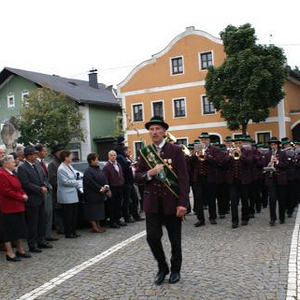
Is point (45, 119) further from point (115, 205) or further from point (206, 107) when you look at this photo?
point (115, 205)

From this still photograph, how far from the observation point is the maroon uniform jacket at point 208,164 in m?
10.8

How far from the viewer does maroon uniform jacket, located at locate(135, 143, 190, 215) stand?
6.02m

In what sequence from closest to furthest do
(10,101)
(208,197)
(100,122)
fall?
(208,197) < (100,122) < (10,101)

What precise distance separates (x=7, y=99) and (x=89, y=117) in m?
9.18

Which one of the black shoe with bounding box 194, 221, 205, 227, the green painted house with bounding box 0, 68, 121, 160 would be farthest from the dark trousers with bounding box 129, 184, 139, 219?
the green painted house with bounding box 0, 68, 121, 160

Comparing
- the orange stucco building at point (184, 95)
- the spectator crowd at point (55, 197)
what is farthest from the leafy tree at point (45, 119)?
the spectator crowd at point (55, 197)

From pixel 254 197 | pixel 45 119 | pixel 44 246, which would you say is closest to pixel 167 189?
pixel 44 246

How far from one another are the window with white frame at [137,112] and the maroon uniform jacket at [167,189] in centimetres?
3244

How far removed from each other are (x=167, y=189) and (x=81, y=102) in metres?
35.8

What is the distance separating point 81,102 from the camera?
41.1m

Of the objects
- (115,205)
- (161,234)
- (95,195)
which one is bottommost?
(115,205)

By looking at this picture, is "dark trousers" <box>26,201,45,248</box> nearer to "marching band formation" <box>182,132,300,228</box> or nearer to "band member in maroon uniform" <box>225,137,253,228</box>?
"marching band formation" <box>182,132,300,228</box>

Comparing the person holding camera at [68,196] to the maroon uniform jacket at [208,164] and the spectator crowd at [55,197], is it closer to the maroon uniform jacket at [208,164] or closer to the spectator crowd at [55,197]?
the spectator crowd at [55,197]

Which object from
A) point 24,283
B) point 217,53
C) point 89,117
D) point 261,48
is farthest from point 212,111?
point 24,283
